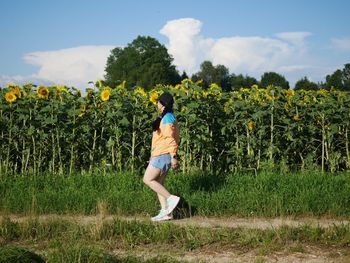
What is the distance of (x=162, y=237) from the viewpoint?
604cm

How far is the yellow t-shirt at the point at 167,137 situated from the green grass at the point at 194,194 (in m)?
0.86

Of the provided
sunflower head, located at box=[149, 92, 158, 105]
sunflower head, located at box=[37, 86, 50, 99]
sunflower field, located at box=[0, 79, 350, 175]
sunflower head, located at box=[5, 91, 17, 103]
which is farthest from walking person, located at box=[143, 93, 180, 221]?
sunflower head, located at box=[5, 91, 17, 103]

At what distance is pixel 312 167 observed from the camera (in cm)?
1020

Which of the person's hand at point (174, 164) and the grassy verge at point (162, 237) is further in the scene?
the person's hand at point (174, 164)

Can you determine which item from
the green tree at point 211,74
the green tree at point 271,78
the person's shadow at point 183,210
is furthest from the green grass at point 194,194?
the green tree at point 211,74

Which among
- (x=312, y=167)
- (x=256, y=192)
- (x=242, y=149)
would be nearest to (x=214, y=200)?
(x=256, y=192)

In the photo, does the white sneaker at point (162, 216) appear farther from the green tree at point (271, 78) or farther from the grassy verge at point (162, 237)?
the green tree at point (271, 78)

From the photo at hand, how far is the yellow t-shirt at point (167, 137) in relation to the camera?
23.9 feet

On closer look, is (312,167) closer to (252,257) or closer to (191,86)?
(191,86)

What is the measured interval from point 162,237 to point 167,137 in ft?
5.54

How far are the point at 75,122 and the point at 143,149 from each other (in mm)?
1355

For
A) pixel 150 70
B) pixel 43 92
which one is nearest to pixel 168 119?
pixel 43 92

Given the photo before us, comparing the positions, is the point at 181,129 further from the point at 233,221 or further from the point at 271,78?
the point at 271,78

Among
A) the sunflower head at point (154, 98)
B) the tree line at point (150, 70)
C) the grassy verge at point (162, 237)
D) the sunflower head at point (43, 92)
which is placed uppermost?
the tree line at point (150, 70)
